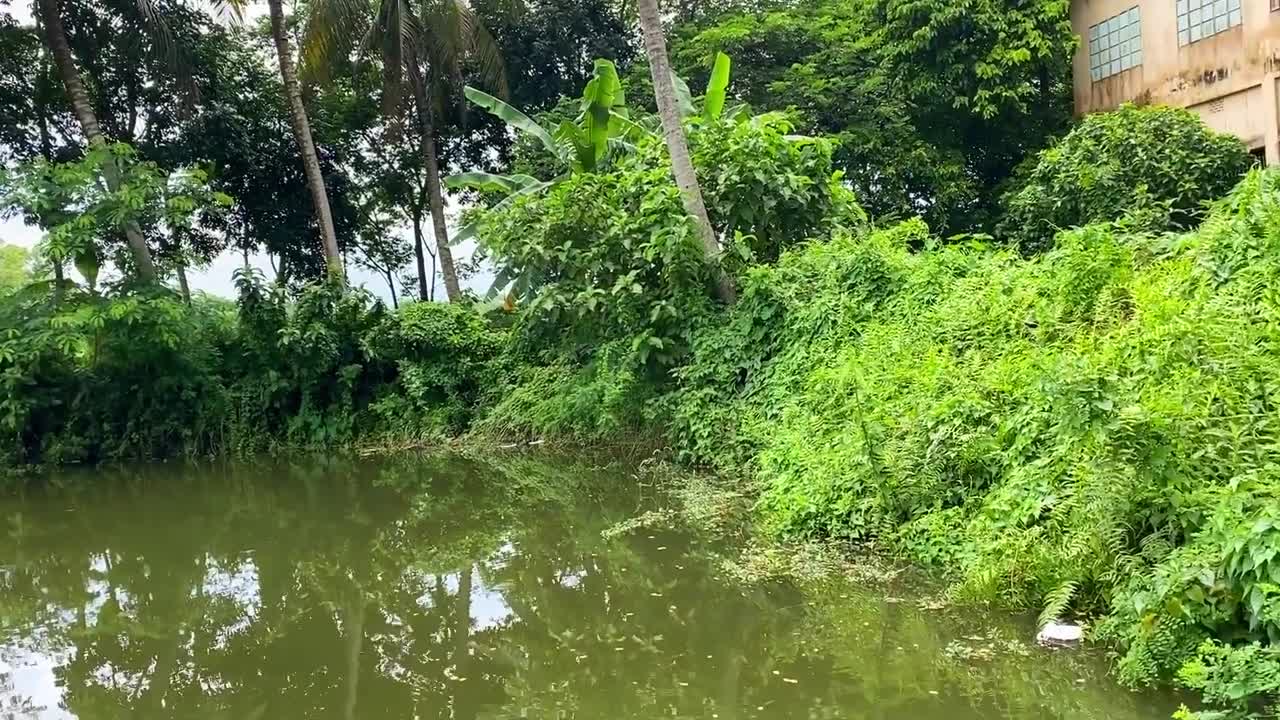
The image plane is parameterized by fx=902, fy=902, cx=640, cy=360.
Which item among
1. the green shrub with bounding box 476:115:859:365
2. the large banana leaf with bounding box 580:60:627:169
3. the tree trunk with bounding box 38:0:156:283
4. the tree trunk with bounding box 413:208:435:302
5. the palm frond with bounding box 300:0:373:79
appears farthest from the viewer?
the tree trunk with bounding box 413:208:435:302

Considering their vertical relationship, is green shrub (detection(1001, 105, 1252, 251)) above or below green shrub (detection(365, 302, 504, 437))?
above

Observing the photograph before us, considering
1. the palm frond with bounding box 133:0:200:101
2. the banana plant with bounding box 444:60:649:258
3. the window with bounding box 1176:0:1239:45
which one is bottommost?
the banana plant with bounding box 444:60:649:258

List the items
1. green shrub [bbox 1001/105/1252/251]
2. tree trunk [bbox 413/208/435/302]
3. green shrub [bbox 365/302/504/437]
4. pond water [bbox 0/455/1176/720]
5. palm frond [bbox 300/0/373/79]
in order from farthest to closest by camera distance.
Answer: tree trunk [bbox 413/208/435/302]
palm frond [bbox 300/0/373/79]
green shrub [bbox 365/302/504/437]
green shrub [bbox 1001/105/1252/251]
pond water [bbox 0/455/1176/720]

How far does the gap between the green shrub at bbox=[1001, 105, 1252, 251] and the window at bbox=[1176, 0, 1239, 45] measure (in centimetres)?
154

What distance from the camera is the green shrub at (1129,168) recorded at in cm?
1115

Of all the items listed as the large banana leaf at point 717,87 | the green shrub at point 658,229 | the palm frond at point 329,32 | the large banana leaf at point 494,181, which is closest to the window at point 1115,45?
the green shrub at point 658,229

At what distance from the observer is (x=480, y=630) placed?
525 centimetres

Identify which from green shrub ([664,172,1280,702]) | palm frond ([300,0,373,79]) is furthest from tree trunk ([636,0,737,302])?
palm frond ([300,0,373,79])

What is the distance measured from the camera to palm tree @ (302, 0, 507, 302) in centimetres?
1398

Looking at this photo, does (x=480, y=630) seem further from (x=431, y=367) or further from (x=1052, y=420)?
(x=431, y=367)

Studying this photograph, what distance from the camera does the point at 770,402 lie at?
832 cm

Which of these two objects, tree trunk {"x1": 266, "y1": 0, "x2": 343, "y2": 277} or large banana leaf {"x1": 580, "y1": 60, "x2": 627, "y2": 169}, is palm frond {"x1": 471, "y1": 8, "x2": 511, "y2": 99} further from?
large banana leaf {"x1": 580, "y1": 60, "x2": 627, "y2": 169}

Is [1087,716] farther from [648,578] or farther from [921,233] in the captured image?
[921,233]

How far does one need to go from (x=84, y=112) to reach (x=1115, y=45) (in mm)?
15679
